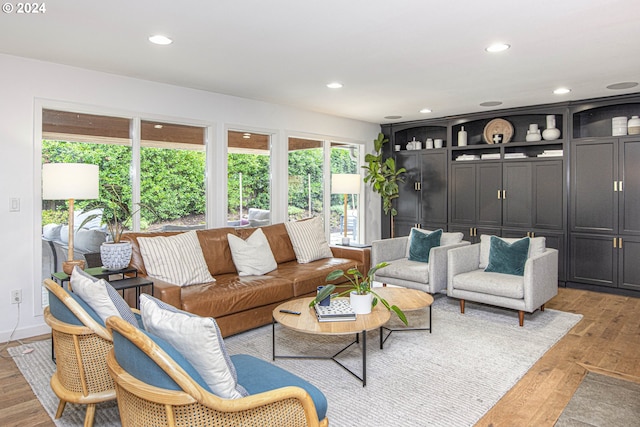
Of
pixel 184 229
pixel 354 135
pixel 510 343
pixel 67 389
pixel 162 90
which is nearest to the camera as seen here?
pixel 67 389

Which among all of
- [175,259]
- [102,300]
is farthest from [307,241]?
[102,300]

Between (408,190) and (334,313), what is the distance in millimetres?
4658

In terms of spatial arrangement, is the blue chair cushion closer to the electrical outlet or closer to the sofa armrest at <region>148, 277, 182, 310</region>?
the sofa armrest at <region>148, 277, 182, 310</region>

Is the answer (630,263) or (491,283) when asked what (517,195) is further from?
(491,283)

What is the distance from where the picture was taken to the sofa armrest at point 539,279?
3.77 m

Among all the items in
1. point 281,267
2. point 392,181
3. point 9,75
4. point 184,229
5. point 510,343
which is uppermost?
point 9,75

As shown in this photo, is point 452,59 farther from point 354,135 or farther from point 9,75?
point 9,75

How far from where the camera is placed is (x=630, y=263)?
5066mm

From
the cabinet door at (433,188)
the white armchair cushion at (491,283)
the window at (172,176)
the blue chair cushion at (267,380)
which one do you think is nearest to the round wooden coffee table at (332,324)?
the blue chair cushion at (267,380)

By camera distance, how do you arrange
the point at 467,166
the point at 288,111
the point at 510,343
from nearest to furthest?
1. the point at 510,343
2. the point at 288,111
3. the point at 467,166

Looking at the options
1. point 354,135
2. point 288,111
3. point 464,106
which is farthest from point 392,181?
point 288,111

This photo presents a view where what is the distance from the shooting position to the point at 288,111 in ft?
18.8

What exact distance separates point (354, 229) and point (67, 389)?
526 cm

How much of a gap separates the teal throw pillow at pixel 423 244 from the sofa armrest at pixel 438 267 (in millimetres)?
240
